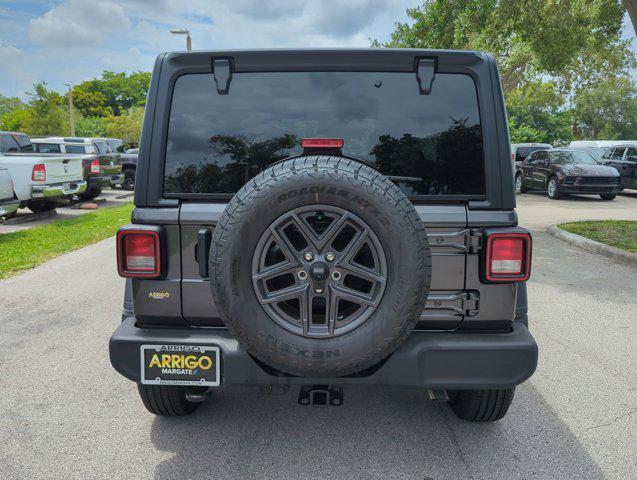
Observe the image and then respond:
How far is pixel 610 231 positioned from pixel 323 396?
9.39m

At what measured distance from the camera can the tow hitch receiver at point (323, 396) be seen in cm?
258

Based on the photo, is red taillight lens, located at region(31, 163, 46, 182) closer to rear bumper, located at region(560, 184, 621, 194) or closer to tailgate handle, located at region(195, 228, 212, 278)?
tailgate handle, located at region(195, 228, 212, 278)

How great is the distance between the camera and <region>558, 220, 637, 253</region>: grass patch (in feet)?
29.3

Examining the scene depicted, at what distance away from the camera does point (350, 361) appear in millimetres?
2291

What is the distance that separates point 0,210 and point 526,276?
9.39 metres

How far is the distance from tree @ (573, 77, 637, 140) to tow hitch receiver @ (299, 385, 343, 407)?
218 ft

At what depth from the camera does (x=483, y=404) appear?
306 cm

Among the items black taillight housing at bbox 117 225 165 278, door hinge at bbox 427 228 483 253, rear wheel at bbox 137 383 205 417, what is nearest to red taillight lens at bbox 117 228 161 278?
black taillight housing at bbox 117 225 165 278

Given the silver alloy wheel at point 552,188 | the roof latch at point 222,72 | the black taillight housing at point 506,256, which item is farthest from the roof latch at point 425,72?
the silver alloy wheel at point 552,188

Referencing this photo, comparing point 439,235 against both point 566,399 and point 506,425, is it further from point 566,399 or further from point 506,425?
point 566,399

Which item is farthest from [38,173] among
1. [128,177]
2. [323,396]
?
[323,396]

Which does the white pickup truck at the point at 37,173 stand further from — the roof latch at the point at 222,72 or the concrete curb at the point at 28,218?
the roof latch at the point at 222,72

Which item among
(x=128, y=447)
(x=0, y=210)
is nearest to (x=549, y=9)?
(x=0, y=210)

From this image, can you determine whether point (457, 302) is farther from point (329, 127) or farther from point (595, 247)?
point (595, 247)
